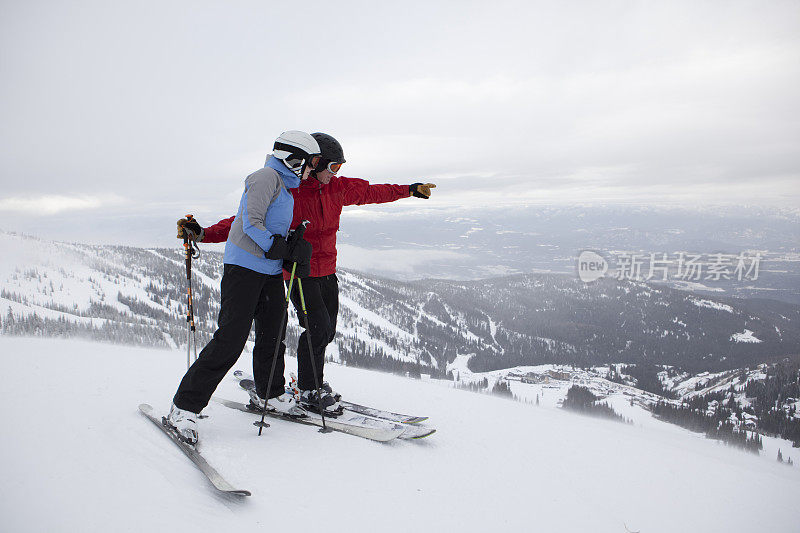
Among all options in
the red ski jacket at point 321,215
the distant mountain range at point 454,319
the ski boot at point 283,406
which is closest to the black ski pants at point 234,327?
the red ski jacket at point 321,215

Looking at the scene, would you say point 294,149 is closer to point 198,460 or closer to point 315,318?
point 315,318

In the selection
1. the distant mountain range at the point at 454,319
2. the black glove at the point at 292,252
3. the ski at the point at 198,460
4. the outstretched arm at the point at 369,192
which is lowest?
the distant mountain range at the point at 454,319

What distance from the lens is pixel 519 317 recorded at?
187500mm

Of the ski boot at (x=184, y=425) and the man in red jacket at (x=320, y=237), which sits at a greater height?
the man in red jacket at (x=320, y=237)

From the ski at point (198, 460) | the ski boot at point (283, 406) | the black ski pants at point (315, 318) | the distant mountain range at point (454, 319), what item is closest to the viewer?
the ski at point (198, 460)

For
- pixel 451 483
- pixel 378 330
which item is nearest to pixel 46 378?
pixel 451 483

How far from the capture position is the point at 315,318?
487 cm

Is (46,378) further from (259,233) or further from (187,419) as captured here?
(259,233)

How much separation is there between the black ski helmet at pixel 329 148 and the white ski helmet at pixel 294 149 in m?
0.50

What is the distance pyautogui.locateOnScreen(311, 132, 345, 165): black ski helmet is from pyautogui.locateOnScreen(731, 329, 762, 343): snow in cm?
20484

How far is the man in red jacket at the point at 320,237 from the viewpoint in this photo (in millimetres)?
4766

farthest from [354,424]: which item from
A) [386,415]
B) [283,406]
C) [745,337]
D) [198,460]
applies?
[745,337]

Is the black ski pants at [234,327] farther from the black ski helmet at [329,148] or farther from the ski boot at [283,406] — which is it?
the black ski helmet at [329,148]

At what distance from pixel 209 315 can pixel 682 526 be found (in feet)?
255
